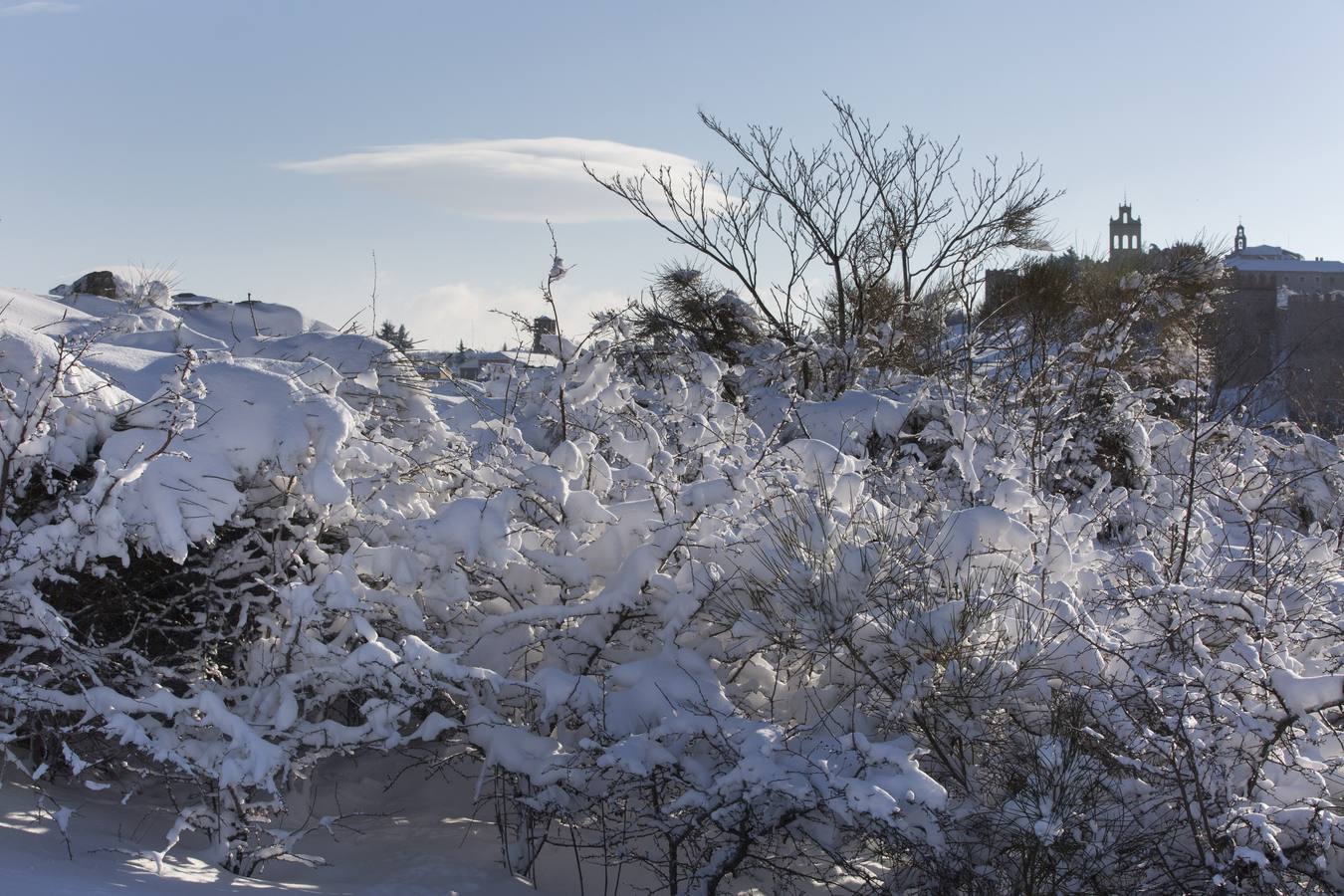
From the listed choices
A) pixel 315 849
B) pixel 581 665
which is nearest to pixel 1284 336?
pixel 581 665

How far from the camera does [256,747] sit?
3.78m

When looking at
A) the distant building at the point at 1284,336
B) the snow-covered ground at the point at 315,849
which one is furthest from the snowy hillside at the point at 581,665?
the distant building at the point at 1284,336

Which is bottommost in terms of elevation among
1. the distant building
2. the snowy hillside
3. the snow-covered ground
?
the snow-covered ground

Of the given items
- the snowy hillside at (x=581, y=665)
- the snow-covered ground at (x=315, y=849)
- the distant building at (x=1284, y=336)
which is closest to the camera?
the snow-covered ground at (x=315, y=849)

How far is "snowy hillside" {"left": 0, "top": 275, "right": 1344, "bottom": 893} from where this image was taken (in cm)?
379

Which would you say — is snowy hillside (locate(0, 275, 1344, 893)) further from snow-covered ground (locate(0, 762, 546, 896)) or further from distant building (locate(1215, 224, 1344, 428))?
distant building (locate(1215, 224, 1344, 428))

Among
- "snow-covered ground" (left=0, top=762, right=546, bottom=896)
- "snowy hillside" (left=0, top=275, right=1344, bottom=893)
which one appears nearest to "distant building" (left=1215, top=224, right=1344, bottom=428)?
"snowy hillside" (left=0, top=275, right=1344, bottom=893)

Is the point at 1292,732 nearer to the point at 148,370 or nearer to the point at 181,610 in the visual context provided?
the point at 181,610

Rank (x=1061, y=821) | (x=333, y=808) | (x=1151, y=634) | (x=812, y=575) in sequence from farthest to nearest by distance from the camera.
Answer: (x=333, y=808) < (x=1151, y=634) < (x=812, y=575) < (x=1061, y=821)

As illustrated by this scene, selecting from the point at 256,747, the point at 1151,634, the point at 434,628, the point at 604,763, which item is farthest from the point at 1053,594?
the point at 256,747

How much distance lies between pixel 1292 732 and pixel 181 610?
4.01 m

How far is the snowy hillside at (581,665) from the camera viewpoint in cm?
379

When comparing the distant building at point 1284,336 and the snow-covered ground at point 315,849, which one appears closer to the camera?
the snow-covered ground at point 315,849

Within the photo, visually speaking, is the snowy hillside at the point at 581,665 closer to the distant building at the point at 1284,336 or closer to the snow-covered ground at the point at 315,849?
the snow-covered ground at the point at 315,849
